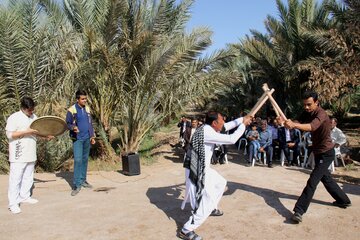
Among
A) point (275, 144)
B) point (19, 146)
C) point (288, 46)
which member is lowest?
point (275, 144)

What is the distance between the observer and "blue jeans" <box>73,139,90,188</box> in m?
7.27

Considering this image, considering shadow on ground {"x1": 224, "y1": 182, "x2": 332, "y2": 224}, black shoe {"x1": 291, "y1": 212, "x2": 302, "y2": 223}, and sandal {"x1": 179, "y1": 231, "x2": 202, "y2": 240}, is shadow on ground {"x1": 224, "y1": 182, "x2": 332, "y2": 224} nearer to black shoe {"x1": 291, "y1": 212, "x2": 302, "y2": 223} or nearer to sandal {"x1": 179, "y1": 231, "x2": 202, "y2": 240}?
black shoe {"x1": 291, "y1": 212, "x2": 302, "y2": 223}

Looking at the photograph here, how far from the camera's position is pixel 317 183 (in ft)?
17.8

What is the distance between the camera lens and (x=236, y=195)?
22.1 feet

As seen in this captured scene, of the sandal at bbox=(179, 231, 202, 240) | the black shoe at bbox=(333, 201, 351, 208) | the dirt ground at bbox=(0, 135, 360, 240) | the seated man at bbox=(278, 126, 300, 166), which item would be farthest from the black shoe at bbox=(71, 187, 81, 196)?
the seated man at bbox=(278, 126, 300, 166)

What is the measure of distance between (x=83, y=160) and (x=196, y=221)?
132 inches

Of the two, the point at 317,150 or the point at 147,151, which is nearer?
the point at 317,150

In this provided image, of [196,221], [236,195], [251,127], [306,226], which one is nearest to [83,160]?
[236,195]

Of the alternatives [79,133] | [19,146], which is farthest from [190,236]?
[79,133]

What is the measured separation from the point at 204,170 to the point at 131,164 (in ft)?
15.5

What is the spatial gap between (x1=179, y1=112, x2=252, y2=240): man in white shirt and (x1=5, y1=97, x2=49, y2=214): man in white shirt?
256 centimetres

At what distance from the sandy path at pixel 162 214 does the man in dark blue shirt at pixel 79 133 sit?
14.3 inches

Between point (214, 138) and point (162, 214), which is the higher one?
point (214, 138)

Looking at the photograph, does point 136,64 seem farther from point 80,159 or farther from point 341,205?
point 341,205
